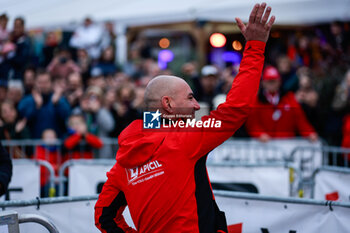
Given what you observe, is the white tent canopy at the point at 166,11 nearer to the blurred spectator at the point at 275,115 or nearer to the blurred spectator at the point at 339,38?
the blurred spectator at the point at 339,38

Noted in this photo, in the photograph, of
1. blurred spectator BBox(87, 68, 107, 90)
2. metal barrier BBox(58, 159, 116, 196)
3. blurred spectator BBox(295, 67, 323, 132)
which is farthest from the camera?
blurred spectator BBox(87, 68, 107, 90)

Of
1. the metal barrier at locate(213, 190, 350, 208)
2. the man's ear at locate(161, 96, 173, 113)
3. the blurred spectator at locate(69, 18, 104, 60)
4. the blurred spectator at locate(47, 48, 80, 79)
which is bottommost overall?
the metal barrier at locate(213, 190, 350, 208)

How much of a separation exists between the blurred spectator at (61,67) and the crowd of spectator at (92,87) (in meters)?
0.02

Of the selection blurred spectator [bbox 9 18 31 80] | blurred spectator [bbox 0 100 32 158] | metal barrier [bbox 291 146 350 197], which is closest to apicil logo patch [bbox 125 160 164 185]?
metal barrier [bbox 291 146 350 197]

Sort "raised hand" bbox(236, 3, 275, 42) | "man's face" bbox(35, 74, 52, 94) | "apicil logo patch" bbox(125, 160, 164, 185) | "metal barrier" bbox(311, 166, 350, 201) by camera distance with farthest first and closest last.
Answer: "man's face" bbox(35, 74, 52, 94) → "metal barrier" bbox(311, 166, 350, 201) → "apicil logo patch" bbox(125, 160, 164, 185) → "raised hand" bbox(236, 3, 275, 42)

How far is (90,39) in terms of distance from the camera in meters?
12.1

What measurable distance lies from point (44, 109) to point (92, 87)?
1488 mm

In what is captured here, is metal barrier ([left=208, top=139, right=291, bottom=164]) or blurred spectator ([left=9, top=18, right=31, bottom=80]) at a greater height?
blurred spectator ([left=9, top=18, right=31, bottom=80])

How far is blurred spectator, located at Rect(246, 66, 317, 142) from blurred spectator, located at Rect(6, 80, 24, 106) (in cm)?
414

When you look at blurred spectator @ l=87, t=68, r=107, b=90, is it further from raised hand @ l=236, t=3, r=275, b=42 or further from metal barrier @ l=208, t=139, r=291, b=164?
raised hand @ l=236, t=3, r=275, b=42

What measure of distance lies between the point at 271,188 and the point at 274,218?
176cm

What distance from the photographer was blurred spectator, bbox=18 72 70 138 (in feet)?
26.3

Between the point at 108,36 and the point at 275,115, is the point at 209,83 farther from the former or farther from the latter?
the point at 108,36

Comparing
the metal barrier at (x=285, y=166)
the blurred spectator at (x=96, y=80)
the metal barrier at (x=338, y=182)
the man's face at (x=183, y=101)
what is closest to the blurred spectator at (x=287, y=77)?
the metal barrier at (x=285, y=166)
